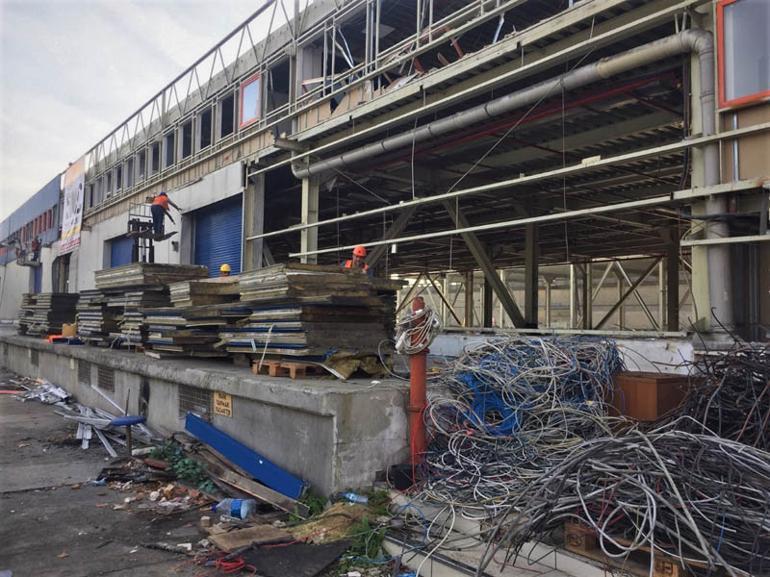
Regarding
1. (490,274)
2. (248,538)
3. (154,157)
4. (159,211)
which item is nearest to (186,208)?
(159,211)

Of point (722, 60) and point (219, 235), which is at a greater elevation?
point (722, 60)

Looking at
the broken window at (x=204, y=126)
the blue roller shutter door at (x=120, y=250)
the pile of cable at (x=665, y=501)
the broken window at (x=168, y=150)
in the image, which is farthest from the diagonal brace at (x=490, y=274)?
the blue roller shutter door at (x=120, y=250)

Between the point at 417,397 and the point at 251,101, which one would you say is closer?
the point at 417,397

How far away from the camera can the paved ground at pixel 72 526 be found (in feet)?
15.0

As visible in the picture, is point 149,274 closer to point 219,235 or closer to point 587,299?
point 219,235

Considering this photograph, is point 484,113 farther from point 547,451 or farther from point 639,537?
point 639,537

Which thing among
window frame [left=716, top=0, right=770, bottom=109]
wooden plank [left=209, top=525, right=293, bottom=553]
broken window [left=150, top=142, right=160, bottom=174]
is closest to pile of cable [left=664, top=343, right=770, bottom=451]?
window frame [left=716, top=0, right=770, bottom=109]

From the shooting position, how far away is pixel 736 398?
4.88m

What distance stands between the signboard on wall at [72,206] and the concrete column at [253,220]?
16.0 metres

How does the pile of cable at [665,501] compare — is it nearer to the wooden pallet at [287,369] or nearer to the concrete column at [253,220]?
the wooden pallet at [287,369]

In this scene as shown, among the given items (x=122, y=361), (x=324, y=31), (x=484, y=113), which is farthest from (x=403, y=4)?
(x=122, y=361)

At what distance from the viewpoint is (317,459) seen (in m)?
5.60

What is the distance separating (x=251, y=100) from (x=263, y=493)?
12.0 metres

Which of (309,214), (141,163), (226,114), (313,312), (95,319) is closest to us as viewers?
(313,312)
